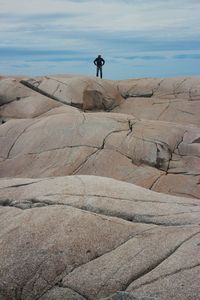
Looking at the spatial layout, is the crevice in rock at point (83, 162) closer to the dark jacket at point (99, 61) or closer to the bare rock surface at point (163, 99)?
the bare rock surface at point (163, 99)

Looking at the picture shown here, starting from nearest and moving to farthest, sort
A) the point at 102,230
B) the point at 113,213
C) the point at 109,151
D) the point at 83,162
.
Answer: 1. the point at 102,230
2. the point at 113,213
3. the point at 83,162
4. the point at 109,151

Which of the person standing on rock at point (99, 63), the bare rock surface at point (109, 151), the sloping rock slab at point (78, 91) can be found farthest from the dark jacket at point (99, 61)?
the bare rock surface at point (109, 151)

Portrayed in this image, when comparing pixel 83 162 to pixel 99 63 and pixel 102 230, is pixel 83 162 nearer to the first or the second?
pixel 102 230

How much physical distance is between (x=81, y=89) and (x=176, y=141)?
859 cm

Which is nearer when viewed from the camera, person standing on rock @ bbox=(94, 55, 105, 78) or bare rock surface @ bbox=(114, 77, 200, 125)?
bare rock surface @ bbox=(114, 77, 200, 125)

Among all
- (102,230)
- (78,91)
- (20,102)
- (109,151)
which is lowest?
(20,102)

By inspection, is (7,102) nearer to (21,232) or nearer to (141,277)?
(21,232)

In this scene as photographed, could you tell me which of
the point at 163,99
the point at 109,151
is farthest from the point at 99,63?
the point at 109,151

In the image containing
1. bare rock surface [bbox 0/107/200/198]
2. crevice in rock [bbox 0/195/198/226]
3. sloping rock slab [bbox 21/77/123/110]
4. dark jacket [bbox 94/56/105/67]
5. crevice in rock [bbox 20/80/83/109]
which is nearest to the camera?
crevice in rock [bbox 0/195/198/226]

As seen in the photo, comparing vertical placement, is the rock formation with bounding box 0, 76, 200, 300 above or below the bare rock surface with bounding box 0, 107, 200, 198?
above

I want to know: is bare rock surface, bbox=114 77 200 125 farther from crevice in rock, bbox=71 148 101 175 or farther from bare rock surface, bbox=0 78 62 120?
crevice in rock, bbox=71 148 101 175

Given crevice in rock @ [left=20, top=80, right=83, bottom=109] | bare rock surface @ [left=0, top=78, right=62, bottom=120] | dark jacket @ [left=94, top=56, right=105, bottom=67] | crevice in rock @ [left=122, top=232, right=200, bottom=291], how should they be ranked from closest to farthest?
crevice in rock @ [left=122, top=232, right=200, bottom=291]
bare rock surface @ [left=0, top=78, right=62, bottom=120]
crevice in rock @ [left=20, top=80, right=83, bottom=109]
dark jacket @ [left=94, top=56, right=105, bottom=67]

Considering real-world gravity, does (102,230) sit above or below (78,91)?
above

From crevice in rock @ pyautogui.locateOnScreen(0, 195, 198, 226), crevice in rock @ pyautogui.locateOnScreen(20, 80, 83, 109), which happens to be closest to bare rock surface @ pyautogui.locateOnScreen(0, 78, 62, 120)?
crevice in rock @ pyautogui.locateOnScreen(20, 80, 83, 109)
